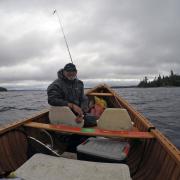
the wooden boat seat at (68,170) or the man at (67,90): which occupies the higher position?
the man at (67,90)

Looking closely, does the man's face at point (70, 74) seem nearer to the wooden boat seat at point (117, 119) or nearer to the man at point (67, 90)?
the man at point (67, 90)

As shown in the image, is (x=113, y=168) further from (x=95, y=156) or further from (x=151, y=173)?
(x=151, y=173)

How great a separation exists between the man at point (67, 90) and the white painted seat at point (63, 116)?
0.09m

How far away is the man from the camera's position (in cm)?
528

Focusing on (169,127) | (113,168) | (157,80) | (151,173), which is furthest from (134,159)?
(157,80)

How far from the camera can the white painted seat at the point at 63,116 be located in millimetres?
5148

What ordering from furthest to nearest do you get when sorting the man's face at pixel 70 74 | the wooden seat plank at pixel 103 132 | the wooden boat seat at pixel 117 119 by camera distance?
the man's face at pixel 70 74 → the wooden boat seat at pixel 117 119 → the wooden seat plank at pixel 103 132

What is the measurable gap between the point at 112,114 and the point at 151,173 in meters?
1.31

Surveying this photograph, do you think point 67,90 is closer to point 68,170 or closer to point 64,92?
point 64,92

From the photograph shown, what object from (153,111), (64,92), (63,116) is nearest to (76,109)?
(63,116)

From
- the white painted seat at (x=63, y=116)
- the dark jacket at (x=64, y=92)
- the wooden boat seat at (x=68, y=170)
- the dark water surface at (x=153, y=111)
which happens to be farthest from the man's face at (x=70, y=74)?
the dark water surface at (x=153, y=111)

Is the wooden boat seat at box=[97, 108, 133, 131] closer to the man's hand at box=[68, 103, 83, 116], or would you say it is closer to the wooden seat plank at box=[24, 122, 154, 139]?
the wooden seat plank at box=[24, 122, 154, 139]

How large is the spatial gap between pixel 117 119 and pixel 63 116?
1151 mm

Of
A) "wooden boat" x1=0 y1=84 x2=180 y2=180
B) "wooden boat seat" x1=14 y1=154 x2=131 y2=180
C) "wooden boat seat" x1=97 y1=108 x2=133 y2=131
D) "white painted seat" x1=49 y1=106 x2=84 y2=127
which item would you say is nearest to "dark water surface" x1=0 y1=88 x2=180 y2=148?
"wooden boat" x1=0 y1=84 x2=180 y2=180
